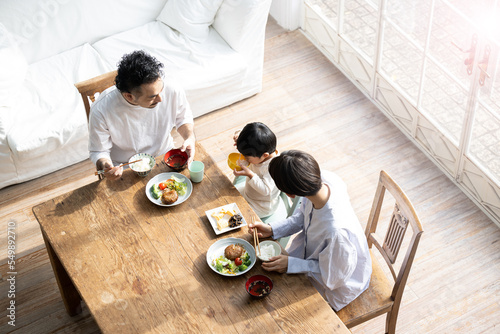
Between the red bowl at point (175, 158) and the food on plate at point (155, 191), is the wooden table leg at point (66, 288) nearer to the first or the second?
the food on plate at point (155, 191)

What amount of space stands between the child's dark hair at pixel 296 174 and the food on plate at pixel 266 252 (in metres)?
0.31

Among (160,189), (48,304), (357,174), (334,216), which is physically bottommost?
(48,304)

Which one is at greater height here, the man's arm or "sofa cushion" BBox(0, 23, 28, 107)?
the man's arm

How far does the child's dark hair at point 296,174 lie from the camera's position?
6.43ft

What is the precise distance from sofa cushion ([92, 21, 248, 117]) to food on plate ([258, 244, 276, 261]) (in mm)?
1672

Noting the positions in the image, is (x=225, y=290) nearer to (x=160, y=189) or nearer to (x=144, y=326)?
(x=144, y=326)

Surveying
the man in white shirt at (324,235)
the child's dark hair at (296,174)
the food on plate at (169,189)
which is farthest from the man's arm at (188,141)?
the child's dark hair at (296,174)

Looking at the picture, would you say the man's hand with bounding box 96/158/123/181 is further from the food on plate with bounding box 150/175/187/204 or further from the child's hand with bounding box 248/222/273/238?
the child's hand with bounding box 248/222/273/238

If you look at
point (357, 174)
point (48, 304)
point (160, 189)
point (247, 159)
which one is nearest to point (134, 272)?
point (160, 189)

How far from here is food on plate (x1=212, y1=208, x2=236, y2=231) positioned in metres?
2.28

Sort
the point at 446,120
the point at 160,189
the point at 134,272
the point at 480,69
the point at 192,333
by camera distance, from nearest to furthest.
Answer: the point at 192,333
the point at 134,272
the point at 160,189
the point at 480,69
the point at 446,120

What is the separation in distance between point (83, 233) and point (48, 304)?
873 millimetres

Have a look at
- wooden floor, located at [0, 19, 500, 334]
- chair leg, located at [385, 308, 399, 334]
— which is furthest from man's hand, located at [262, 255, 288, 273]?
wooden floor, located at [0, 19, 500, 334]

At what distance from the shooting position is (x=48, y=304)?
2.94m
